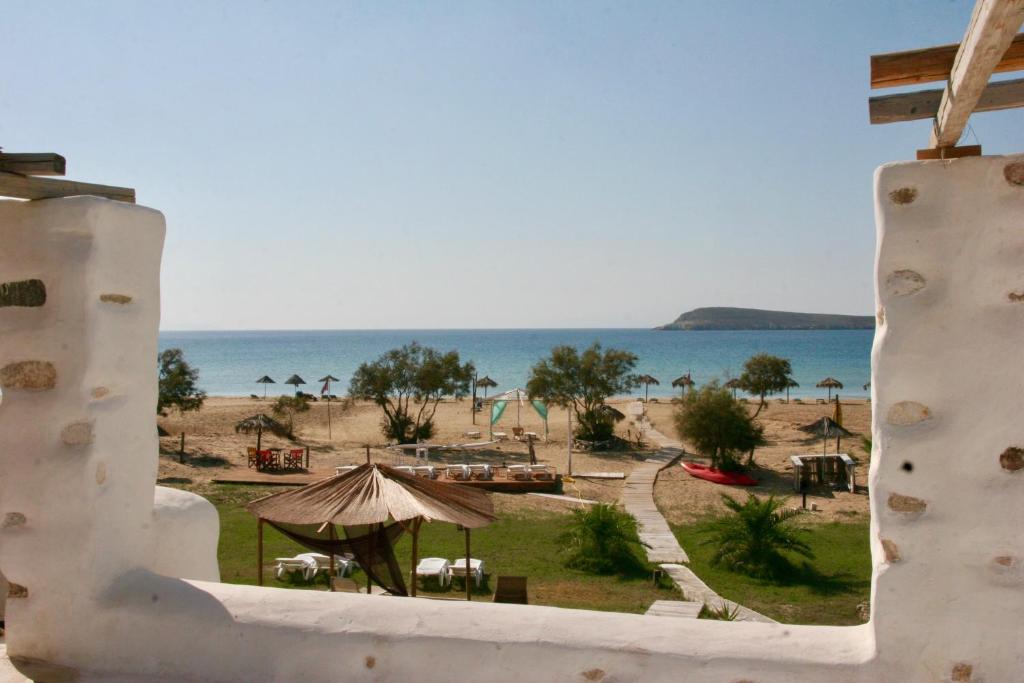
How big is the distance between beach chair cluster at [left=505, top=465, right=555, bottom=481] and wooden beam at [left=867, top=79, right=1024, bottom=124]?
18903 mm

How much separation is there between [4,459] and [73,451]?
12.8 inches

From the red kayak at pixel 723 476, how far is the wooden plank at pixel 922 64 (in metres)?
20.8

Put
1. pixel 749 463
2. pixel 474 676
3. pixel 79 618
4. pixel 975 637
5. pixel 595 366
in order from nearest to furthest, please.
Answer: pixel 975 637
pixel 474 676
pixel 79 618
pixel 749 463
pixel 595 366

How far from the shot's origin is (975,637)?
9.27 feet

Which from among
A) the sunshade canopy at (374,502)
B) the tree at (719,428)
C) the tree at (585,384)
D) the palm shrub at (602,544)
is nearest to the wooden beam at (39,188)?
the sunshade canopy at (374,502)

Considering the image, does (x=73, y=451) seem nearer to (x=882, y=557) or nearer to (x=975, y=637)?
(x=882, y=557)

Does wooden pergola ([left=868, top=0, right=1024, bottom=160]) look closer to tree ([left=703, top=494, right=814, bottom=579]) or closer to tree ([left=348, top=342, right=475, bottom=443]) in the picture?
tree ([left=703, top=494, right=814, bottom=579])

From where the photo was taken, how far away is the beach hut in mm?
7465

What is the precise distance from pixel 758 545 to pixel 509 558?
419 centimetres

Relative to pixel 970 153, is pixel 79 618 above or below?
below

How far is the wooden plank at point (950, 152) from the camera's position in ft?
9.51

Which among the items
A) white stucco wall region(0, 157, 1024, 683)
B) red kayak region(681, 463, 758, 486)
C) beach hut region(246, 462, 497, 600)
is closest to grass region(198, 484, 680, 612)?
beach hut region(246, 462, 497, 600)

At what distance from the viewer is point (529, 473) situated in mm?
21578

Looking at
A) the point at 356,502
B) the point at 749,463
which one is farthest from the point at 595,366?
the point at 356,502
